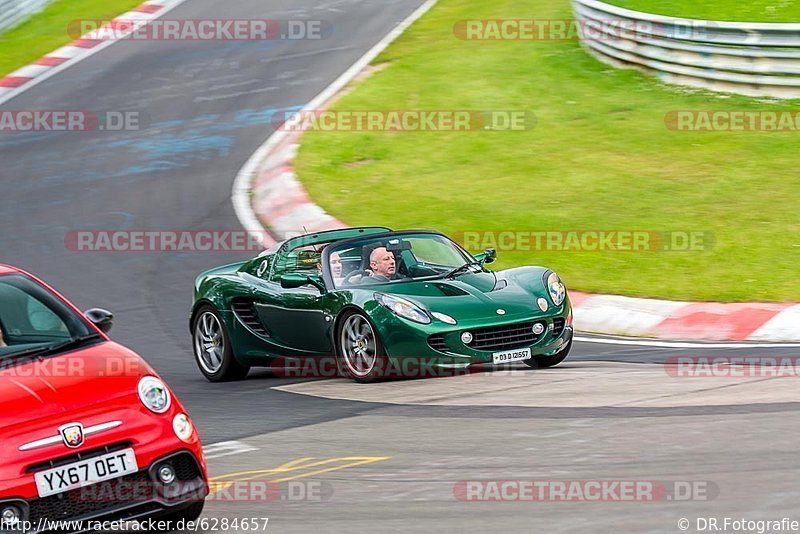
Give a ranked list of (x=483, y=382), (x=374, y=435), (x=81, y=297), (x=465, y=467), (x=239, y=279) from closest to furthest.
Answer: (x=465, y=467) → (x=374, y=435) → (x=483, y=382) → (x=239, y=279) → (x=81, y=297)

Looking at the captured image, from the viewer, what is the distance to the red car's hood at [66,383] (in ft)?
18.4

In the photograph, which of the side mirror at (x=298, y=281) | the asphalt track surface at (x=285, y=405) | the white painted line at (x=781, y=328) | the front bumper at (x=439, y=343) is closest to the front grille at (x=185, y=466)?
the asphalt track surface at (x=285, y=405)

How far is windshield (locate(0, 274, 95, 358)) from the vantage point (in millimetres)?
6484

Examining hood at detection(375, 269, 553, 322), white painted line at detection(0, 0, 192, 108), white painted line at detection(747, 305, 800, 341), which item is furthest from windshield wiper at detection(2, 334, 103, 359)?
white painted line at detection(0, 0, 192, 108)

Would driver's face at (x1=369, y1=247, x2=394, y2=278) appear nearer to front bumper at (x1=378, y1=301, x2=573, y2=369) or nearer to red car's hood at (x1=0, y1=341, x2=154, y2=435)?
front bumper at (x1=378, y1=301, x2=573, y2=369)

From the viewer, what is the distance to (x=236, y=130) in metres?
20.2

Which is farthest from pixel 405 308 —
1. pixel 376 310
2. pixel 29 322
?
pixel 29 322

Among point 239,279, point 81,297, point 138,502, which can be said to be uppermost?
point 138,502

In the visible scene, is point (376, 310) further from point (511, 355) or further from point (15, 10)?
point (15, 10)

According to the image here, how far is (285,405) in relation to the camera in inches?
366

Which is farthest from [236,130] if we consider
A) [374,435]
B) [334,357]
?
[374,435]

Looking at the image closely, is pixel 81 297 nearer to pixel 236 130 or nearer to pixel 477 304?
pixel 477 304

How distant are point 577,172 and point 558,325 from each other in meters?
7.07

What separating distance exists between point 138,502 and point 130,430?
314 mm
